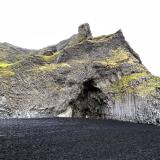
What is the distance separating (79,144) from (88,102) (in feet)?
250

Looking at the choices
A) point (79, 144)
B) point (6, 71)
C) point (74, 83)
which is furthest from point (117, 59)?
point (79, 144)

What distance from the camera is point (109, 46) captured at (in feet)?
528

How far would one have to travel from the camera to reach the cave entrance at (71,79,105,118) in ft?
471

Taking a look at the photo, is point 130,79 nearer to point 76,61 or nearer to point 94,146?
point 76,61

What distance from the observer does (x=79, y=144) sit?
72125mm

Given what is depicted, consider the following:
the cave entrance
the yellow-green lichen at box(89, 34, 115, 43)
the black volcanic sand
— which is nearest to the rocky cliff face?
the cave entrance

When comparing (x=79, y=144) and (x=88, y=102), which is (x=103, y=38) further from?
(x=79, y=144)

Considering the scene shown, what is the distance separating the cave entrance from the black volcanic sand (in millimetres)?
45523

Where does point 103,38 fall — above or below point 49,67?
→ above

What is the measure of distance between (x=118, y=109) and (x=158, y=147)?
60.0m

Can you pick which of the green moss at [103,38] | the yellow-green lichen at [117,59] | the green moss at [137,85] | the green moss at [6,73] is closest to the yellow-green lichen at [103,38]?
the green moss at [103,38]

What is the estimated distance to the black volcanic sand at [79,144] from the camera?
60219mm

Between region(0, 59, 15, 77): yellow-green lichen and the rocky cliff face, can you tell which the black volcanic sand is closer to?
the rocky cliff face

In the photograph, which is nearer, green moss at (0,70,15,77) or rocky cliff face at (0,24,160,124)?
rocky cliff face at (0,24,160,124)
